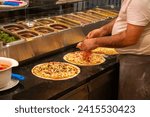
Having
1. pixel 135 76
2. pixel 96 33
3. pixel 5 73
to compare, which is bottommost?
pixel 135 76

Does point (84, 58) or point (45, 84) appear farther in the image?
point (84, 58)

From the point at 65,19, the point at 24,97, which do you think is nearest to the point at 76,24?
the point at 65,19

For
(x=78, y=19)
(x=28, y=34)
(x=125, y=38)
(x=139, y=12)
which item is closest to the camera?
(x=139, y=12)

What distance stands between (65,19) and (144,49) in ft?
3.38

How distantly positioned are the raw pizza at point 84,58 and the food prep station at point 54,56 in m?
0.06

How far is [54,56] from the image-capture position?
2.52 metres

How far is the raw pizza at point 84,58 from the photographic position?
2.40 metres

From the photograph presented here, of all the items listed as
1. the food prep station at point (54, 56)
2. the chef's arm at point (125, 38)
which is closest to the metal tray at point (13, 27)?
the food prep station at point (54, 56)

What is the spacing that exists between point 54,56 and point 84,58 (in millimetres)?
268

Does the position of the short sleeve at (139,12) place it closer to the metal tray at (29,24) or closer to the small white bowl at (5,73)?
the small white bowl at (5,73)

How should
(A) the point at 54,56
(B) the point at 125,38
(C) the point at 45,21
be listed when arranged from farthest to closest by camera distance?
1. (C) the point at 45,21
2. (A) the point at 54,56
3. (B) the point at 125,38

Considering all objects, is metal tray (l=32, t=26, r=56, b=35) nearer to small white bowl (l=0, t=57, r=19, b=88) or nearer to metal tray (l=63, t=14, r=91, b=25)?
metal tray (l=63, t=14, r=91, b=25)

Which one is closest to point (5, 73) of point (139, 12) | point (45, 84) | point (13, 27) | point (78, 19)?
point (45, 84)

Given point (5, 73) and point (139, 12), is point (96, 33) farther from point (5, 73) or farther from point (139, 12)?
point (5, 73)
